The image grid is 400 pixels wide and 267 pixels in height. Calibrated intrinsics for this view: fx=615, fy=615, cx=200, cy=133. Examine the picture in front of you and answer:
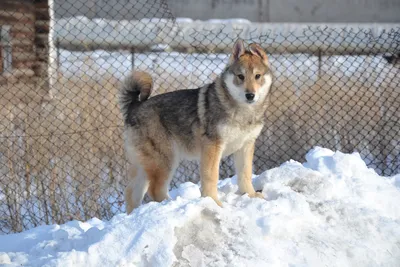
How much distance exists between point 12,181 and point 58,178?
45cm

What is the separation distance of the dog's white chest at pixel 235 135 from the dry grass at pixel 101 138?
1.96 metres

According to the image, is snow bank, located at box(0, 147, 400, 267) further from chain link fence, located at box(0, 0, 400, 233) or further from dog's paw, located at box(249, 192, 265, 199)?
chain link fence, located at box(0, 0, 400, 233)

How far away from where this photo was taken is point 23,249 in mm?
4016

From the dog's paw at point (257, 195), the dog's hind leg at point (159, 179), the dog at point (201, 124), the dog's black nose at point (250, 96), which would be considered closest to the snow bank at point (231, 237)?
the dog's paw at point (257, 195)

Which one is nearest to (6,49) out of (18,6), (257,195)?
(18,6)

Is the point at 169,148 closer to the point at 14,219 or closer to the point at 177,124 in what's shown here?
the point at 177,124

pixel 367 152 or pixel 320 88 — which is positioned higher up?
pixel 320 88

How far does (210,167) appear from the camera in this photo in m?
4.64

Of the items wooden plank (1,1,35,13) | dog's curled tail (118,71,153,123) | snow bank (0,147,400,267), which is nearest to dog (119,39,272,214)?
dog's curled tail (118,71,153,123)

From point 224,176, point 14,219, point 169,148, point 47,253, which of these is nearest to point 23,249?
point 47,253

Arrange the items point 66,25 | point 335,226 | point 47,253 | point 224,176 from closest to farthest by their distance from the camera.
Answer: point 47,253
point 335,226
point 224,176
point 66,25

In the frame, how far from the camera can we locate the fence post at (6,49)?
10422 millimetres

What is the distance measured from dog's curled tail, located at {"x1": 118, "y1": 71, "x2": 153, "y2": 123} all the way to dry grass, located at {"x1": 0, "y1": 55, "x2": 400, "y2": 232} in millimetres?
1363

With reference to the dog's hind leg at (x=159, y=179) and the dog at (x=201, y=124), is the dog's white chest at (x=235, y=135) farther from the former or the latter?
the dog's hind leg at (x=159, y=179)
